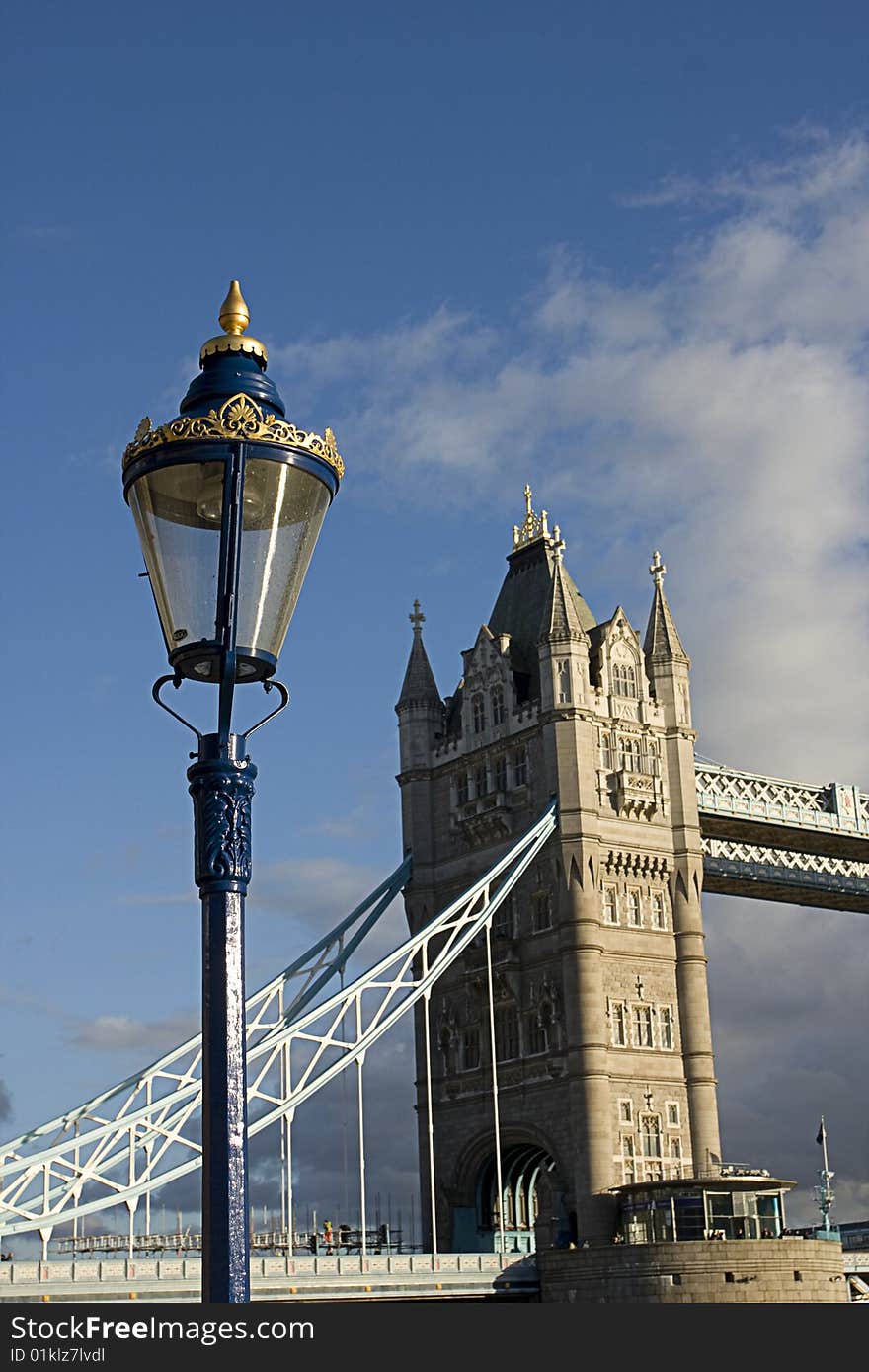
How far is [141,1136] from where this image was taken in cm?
5416

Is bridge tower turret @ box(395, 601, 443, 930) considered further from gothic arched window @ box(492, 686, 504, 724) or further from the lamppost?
the lamppost

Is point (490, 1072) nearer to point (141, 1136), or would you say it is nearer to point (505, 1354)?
point (141, 1136)

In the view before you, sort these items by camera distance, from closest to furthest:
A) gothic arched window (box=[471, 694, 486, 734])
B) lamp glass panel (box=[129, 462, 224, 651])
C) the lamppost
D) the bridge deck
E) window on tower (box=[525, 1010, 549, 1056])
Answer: the lamppost < lamp glass panel (box=[129, 462, 224, 651]) < the bridge deck < window on tower (box=[525, 1010, 549, 1056]) < gothic arched window (box=[471, 694, 486, 734])

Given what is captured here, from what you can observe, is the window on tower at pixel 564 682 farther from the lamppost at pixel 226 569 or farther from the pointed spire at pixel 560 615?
the lamppost at pixel 226 569

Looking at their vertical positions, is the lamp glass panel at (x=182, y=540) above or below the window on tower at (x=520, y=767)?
below

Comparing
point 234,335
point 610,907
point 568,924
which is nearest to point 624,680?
point 610,907

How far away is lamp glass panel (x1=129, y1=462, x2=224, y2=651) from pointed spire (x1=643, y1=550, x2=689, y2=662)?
2342 inches

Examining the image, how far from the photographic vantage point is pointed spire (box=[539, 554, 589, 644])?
219 feet

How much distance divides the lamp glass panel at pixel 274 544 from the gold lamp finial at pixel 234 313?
133 centimetres

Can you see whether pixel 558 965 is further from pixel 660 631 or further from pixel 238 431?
pixel 238 431

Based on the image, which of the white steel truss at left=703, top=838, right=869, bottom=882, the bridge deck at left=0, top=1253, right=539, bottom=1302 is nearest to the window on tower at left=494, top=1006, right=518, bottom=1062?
the bridge deck at left=0, top=1253, right=539, bottom=1302

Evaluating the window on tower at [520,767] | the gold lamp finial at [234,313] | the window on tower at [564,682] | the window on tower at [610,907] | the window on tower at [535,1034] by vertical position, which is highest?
the window on tower at [564,682]

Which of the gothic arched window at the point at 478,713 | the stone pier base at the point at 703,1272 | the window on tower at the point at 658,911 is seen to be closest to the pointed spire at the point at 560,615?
the gothic arched window at the point at 478,713

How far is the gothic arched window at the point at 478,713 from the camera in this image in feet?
229
